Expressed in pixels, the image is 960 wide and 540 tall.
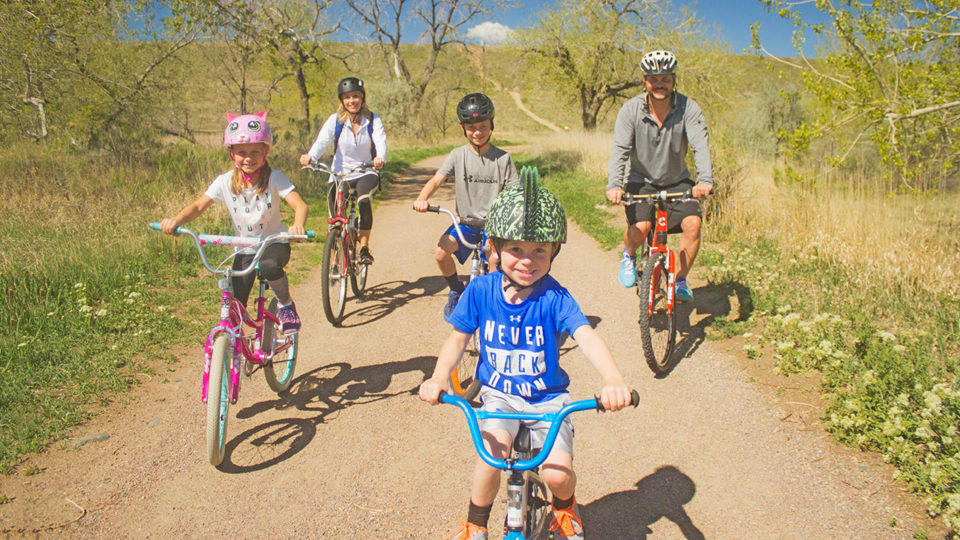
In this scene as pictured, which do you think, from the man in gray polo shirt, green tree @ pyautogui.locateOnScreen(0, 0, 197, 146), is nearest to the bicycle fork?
the man in gray polo shirt

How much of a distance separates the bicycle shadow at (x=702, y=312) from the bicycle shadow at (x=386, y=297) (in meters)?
3.02

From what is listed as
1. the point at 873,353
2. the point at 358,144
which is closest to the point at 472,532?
the point at 873,353

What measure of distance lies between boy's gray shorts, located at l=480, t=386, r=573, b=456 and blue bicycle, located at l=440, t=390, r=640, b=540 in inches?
1.4

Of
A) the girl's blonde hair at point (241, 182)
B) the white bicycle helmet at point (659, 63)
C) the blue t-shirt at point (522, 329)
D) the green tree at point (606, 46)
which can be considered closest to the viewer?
the blue t-shirt at point (522, 329)

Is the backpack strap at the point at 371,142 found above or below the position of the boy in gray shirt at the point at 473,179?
above

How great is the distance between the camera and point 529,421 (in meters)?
2.39

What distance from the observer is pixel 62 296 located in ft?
18.9

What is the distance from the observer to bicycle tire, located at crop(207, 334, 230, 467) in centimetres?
342

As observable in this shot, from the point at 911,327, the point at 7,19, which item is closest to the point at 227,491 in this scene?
the point at 911,327

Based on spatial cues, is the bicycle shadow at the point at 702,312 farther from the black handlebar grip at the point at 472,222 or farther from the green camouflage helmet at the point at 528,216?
the green camouflage helmet at the point at 528,216

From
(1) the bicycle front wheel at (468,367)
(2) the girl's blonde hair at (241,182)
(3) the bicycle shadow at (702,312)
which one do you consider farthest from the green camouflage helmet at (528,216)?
(3) the bicycle shadow at (702,312)

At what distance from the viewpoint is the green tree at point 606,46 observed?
21172 mm

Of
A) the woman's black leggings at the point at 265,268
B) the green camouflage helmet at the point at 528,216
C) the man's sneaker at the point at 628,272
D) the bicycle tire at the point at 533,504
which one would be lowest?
the bicycle tire at the point at 533,504

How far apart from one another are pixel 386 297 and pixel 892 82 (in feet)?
27.5
